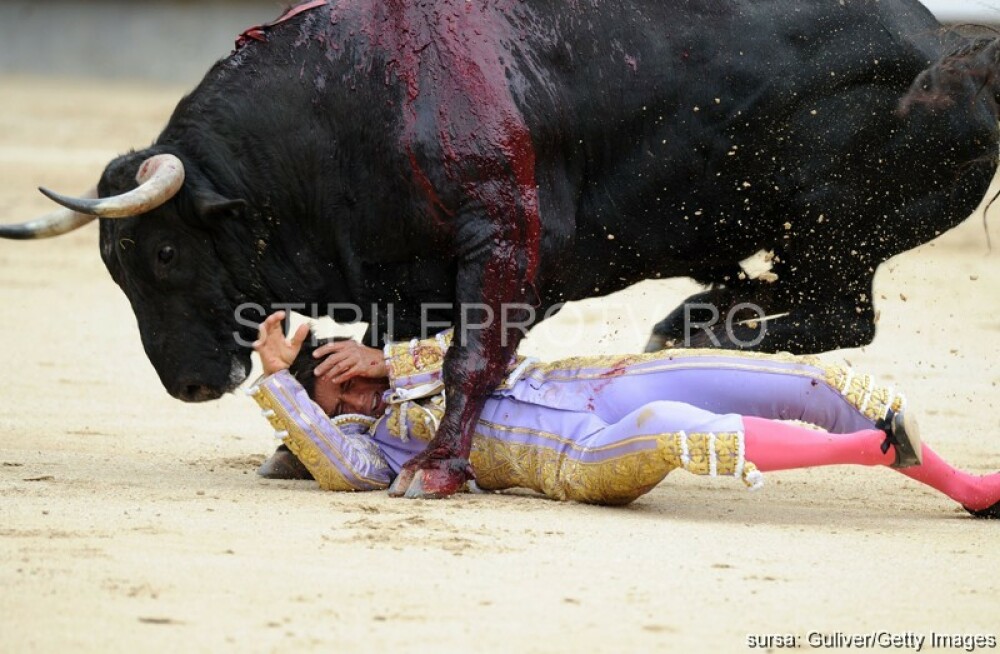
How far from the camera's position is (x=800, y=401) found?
502cm

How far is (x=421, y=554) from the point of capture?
4.43 meters

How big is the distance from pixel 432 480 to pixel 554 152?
1.26m

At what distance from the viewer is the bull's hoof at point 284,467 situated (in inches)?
224

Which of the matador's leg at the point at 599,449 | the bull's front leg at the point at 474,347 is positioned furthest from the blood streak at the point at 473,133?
the matador's leg at the point at 599,449

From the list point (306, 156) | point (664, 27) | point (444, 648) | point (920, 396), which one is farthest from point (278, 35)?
point (920, 396)

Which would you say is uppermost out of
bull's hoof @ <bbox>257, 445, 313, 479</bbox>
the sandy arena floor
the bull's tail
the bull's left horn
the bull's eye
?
the bull's tail

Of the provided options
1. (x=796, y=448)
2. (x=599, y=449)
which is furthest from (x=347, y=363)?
(x=796, y=448)

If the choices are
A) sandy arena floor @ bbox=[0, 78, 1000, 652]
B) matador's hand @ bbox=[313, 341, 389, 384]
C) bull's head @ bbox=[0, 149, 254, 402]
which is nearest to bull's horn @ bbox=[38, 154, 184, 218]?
bull's head @ bbox=[0, 149, 254, 402]

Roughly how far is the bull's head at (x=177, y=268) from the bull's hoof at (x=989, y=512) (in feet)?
8.36

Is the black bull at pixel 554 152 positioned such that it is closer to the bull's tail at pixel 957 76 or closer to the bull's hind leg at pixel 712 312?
the bull's tail at pixel 957 76

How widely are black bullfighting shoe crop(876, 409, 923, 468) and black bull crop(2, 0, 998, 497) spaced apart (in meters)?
1.23

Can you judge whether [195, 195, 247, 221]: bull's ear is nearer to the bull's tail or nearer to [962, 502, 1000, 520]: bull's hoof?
the bull's tail

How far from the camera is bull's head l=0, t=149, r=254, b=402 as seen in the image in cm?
564

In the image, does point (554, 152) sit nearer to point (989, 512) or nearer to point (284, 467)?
point (284, 467)
